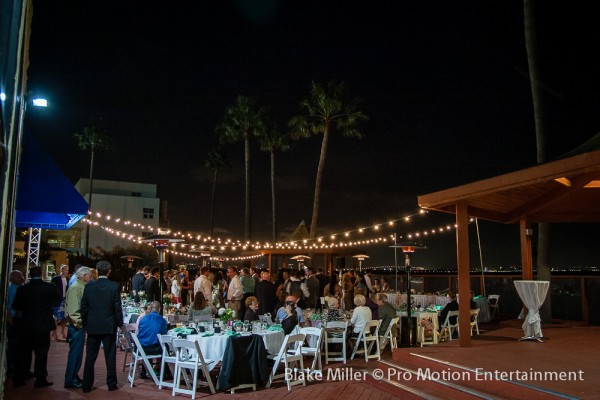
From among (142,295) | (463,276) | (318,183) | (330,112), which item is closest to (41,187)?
(463,276)

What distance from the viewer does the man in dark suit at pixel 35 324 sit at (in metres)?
Result: 6.69

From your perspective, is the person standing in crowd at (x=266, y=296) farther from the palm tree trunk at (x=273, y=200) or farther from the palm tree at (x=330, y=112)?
the palm tree trunk at (x=273, y=200)

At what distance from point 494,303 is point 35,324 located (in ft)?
44.5

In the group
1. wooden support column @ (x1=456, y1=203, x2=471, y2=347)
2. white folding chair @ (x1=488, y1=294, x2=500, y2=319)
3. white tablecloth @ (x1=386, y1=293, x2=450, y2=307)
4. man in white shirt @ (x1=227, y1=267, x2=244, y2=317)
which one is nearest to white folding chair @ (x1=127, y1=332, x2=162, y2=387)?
man in white shirt @ (x1=227, y1=267, x2=244, y2=317)

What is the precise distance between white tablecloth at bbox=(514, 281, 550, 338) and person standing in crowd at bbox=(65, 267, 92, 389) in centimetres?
701

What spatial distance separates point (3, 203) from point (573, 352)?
8.43m

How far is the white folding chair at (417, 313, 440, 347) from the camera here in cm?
1047

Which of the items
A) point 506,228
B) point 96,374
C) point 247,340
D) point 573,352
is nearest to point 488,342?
point 573,352

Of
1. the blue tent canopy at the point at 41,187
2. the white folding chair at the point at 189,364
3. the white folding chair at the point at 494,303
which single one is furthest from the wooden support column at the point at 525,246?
the blue tent canopy at the point at 41,187

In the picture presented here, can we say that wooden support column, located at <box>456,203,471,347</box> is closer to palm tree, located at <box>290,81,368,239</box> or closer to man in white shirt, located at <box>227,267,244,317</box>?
man in white shirt, located at <box>227,267,244,317</box>

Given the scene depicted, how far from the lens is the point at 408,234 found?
719 inches

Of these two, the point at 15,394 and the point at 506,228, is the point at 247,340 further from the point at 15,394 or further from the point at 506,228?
the point at 506,228

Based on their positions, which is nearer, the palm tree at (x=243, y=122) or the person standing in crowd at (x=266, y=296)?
the person standing in crowd at (x=266, y=296)

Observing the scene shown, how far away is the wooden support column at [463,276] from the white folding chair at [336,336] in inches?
76.1
